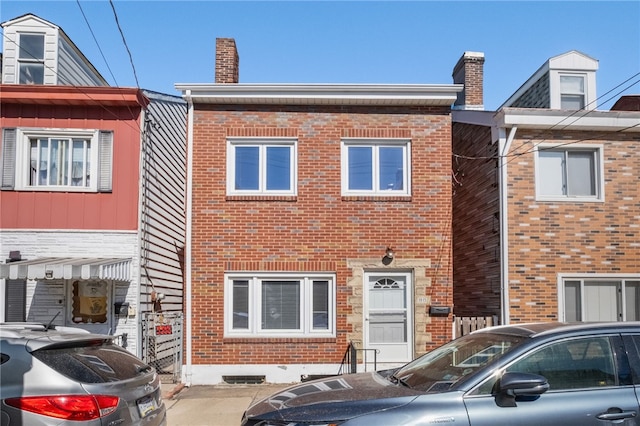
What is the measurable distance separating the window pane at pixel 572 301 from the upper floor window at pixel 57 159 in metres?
8.80

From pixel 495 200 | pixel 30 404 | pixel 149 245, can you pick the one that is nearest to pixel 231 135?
pixel 149 245

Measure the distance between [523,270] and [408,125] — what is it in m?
3.53

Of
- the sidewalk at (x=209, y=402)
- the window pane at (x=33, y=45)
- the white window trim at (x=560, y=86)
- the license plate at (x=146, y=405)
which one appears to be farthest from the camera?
the white window trim at (x=560, y=86)

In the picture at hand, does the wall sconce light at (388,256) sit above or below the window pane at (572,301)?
above

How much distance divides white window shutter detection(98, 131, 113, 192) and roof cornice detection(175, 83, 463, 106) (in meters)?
1.63

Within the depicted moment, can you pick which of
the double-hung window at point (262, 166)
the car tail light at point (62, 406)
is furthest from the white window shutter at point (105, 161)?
the car tail light at point (62, 406)

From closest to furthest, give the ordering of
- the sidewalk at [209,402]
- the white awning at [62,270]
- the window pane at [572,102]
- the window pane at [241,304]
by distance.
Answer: the sidewalk at [209,402] → the white awning at [62,270] → the window pane at [241,304] → the window pane at [572,102]

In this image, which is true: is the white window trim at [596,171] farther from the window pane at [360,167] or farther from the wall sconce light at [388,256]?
the window pane at [360,167]

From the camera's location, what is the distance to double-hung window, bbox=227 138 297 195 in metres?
10.5

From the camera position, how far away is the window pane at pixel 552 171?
35.3 ft

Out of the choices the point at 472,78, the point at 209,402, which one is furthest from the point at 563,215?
the point at 209,402

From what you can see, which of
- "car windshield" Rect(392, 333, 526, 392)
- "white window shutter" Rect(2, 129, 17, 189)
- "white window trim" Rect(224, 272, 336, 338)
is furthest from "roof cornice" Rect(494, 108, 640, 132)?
"white window shutter" Rect(2, 129, 17, 189)

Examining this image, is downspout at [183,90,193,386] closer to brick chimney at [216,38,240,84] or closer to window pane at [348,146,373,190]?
brick chimney at [216,38,240,84]

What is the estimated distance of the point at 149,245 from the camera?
10.7m
